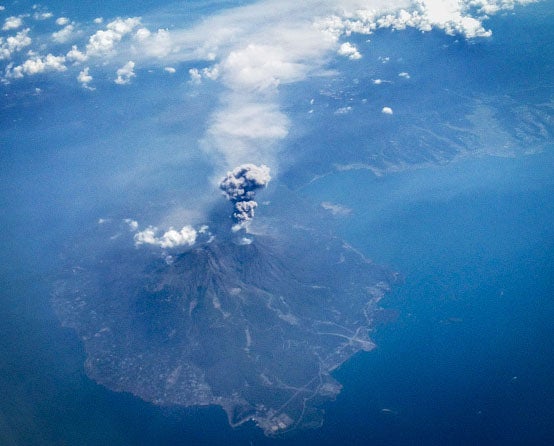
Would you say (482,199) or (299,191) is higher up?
(299,191)

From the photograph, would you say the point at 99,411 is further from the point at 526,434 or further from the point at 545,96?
the point at 545,96

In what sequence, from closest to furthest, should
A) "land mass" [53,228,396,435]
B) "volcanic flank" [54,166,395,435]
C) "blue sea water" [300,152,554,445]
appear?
"blue sea water" [300,152,554,445], "land mass" [53,228,396,435], "volcanic flank" [54,166,395,435]

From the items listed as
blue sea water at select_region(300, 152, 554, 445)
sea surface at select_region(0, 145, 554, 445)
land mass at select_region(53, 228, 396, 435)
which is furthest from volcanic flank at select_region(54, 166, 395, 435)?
blue sea water at select_region(300, 152, 554, 445)

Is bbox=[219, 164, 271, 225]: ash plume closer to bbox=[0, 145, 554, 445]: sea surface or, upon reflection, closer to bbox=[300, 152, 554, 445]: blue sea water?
bbox=[0, 145, 554, 445]: sea surface

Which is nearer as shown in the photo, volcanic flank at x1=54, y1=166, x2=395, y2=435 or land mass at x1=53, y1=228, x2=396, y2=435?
land mass at x1=53, y1=228, x2=396, y2=435

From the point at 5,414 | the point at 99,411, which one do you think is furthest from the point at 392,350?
the point at 5,414

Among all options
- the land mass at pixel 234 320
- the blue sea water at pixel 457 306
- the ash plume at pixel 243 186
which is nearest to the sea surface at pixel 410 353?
the blue sea water at pixel 457 306

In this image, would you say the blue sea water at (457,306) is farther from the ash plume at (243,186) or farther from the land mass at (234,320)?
the ash plume at (243,186)
